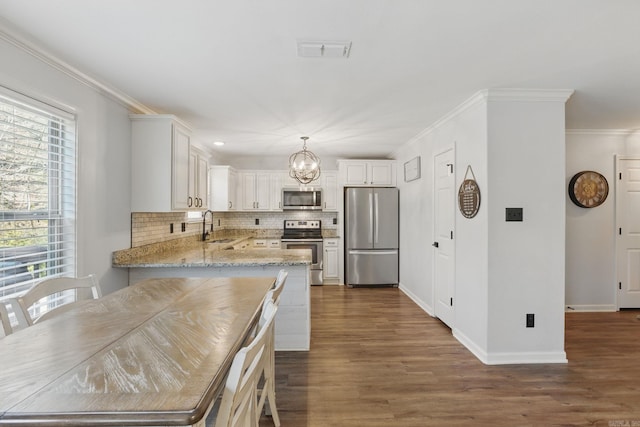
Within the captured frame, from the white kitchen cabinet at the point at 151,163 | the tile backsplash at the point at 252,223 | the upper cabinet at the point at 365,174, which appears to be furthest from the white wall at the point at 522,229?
the tile backsplash at the point at 252,223

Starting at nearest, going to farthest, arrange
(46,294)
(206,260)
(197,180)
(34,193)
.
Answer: (46,294)
(34,193)
(206,260)
(197,180)

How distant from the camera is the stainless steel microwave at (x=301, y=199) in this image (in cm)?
571

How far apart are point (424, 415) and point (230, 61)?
2.69 metres

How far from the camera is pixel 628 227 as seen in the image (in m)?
4.09

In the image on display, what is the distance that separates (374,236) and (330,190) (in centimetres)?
119

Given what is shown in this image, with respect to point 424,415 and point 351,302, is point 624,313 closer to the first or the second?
point 351,302

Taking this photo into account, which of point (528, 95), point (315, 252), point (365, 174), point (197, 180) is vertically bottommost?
point (315, 252)

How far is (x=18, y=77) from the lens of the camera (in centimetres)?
190

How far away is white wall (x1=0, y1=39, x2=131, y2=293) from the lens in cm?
210

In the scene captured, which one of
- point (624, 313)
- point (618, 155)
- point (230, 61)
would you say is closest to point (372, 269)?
point (624, 313)

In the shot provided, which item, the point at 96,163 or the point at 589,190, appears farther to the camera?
the point at 589,190

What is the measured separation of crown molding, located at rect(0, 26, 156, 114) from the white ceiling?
0.14 feet

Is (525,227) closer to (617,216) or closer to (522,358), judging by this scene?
(522,358)

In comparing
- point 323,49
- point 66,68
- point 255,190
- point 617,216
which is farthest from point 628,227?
point 66,68
